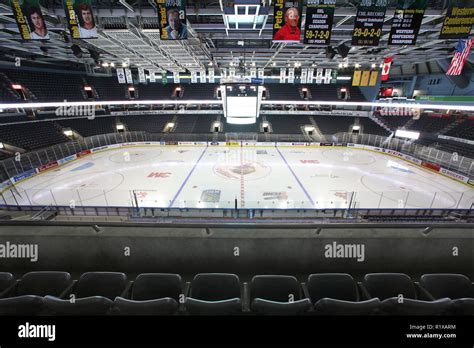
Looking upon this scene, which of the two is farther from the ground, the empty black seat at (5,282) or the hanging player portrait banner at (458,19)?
the hanging player portrait banner at (458,19)

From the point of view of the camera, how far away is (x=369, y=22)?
24.2ft

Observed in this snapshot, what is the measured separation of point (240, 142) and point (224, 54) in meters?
10.7

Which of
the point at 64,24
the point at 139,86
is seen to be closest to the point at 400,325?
the point at 64,24

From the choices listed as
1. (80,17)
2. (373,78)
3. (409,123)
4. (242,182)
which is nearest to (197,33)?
(80,17)

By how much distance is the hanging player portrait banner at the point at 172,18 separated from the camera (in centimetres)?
750

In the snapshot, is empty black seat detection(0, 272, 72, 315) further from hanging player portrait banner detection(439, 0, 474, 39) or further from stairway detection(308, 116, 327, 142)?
stairway detection(308, 116, 327, 142)

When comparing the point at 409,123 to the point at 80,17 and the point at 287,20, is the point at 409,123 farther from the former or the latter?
the point at 80,17

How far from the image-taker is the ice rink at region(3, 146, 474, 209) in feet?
35.0

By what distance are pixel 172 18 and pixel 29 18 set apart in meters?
5.01

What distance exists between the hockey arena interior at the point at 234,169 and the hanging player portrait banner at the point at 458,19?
0.03m

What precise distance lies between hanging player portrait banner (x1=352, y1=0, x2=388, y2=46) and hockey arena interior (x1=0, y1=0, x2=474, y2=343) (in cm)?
6

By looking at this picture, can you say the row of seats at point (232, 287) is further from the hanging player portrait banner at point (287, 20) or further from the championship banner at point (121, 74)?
the championship banner at point (121, 74)

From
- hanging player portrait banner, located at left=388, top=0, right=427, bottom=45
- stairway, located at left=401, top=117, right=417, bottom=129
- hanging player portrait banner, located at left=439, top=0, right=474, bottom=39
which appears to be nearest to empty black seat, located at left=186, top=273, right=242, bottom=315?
hanging player portrait banner, located at left=388, top=0, right=427, bottom=45

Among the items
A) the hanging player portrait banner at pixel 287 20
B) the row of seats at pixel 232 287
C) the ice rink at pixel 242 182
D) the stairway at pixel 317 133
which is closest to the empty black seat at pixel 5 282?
the row of seats at pixel 232 287
